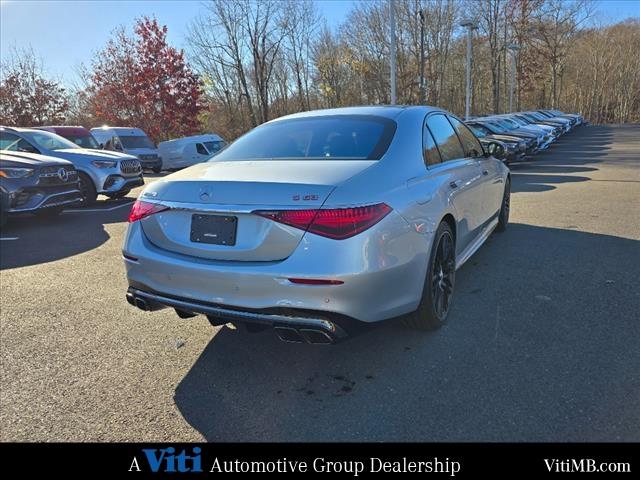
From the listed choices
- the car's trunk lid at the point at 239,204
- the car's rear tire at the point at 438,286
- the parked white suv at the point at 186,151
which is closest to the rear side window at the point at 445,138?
the car's rear tire at the point at 438,286

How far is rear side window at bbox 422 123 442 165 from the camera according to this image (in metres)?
3.46

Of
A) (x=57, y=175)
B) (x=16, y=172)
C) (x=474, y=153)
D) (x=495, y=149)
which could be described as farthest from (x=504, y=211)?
(x=16, y=172)

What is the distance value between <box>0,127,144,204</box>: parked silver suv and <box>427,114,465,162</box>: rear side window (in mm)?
8056

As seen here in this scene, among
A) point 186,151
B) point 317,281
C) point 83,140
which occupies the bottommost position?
point 317,281

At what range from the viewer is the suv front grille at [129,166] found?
10.5m

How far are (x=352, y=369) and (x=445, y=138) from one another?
2222mm

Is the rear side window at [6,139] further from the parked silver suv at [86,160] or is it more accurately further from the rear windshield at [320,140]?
the rear windshield at [320,140]

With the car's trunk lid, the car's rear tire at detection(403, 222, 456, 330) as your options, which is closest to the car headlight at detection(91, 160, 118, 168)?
the car's trunk lid

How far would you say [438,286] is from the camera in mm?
3418

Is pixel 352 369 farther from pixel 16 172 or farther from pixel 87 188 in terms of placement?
pixel 87 188
